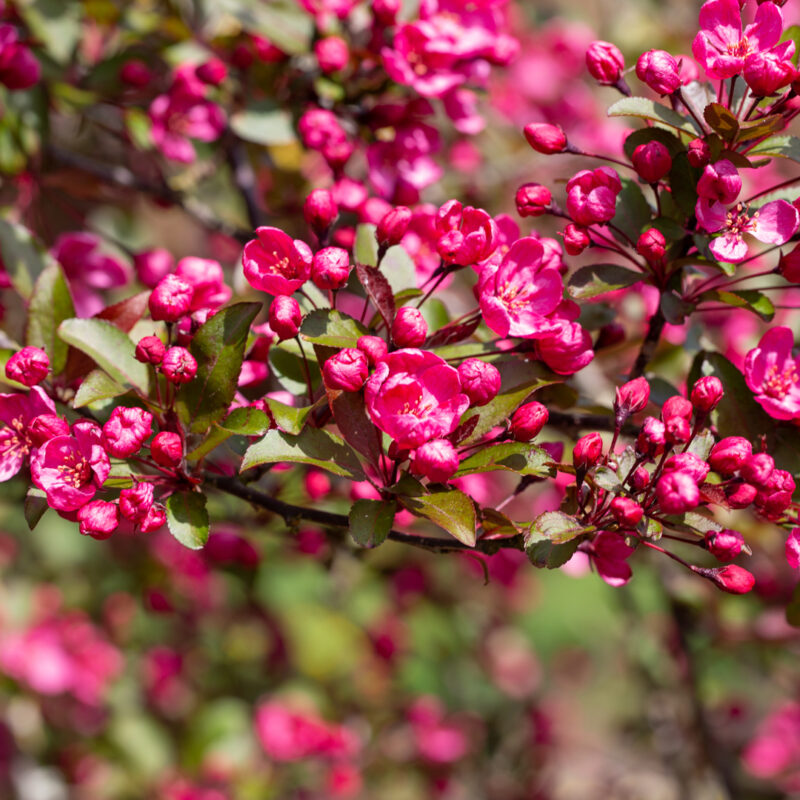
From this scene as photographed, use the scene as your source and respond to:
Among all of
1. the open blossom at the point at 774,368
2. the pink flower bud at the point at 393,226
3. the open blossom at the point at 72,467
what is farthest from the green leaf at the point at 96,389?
the open blossom at the point at 774,368

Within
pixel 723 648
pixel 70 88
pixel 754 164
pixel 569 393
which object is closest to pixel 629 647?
pixel 723 648

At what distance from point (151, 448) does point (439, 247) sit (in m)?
0.42

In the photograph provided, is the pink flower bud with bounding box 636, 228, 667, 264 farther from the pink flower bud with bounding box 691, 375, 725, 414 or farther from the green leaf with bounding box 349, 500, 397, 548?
the green leaf with bounding box 349, 500, 397, 548

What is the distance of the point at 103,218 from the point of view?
2.48 metres

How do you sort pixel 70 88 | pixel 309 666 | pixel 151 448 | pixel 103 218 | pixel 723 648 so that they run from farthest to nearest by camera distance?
pixel 309 666
pixel 103 218
pixel 723 648
pixel 70 88
pixel 151 448

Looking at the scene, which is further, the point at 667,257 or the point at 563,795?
the point at 563,795

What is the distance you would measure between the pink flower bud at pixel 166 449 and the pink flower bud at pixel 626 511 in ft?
1.63

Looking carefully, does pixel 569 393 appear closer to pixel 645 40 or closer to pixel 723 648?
pixel 723 648

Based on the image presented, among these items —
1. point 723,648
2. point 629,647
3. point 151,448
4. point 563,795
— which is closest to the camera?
point 151,448

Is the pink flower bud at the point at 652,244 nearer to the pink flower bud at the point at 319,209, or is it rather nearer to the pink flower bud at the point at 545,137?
the pink flower bud at the point at 545,137

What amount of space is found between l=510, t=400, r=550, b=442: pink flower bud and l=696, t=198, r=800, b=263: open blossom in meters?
0.28

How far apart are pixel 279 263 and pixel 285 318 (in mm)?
107

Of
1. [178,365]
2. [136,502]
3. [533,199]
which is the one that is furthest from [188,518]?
[533,199]

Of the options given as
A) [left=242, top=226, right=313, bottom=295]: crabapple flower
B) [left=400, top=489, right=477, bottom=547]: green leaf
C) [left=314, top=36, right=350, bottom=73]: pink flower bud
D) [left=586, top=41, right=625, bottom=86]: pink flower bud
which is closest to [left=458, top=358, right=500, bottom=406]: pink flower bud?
[left=400, top=489, right=477, bottom=547]: green leaf
